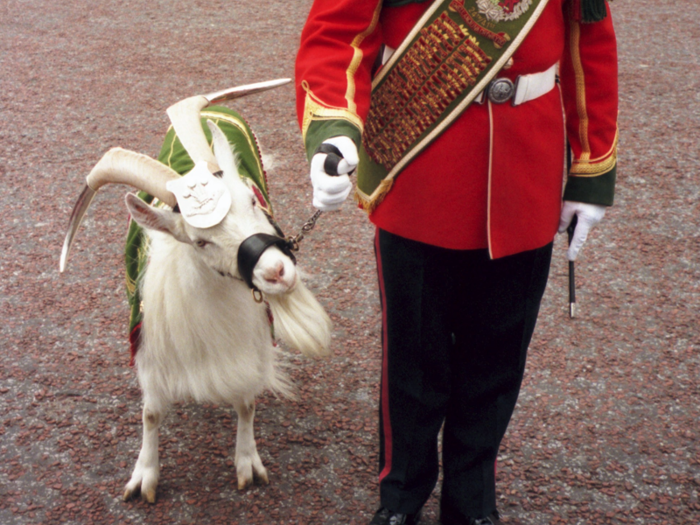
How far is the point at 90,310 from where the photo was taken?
12.4ft

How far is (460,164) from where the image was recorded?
6.39 feet

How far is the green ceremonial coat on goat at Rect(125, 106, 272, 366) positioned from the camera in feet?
8.57

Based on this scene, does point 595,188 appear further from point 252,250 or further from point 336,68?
point 252,250

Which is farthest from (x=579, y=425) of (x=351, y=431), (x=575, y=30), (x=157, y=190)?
(x=157, y=190)

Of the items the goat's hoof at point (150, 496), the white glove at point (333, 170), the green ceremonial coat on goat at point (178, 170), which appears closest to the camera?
the white glove at point (333, 170)

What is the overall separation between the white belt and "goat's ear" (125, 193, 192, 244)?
0.97 metres

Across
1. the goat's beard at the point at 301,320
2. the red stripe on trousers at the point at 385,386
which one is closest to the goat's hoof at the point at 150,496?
the goat's beard at the point at 301,320

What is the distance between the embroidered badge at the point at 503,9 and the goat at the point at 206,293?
0.85 meters

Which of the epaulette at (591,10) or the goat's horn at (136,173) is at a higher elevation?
the epaulette at (591,10)

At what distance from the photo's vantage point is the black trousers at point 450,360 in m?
2.13

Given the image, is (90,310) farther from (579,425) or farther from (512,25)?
(512,25)

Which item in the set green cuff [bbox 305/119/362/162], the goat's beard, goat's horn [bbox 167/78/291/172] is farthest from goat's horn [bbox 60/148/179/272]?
green cuff [bbox 305/119/362/162]

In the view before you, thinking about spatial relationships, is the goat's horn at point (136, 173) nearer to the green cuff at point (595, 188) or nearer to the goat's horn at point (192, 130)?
the goat's horn at point (192, 130)

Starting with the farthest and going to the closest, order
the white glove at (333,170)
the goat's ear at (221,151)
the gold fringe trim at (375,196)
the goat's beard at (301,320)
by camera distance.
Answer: the goat's beard at (301,320) → the goat's ear at (221,151) → the gold fringe trim at (375,196) → the white glove at (333,170)
